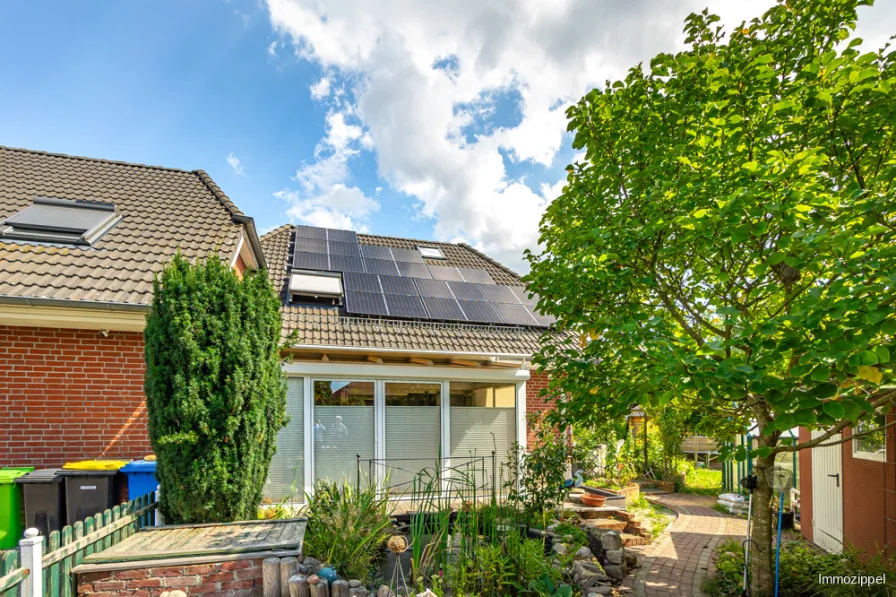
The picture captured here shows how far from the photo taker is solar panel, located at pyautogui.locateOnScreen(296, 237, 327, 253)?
10914mm

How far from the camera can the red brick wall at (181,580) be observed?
163 inches

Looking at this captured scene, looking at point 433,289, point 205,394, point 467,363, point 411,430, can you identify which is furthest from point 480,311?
point 205,394

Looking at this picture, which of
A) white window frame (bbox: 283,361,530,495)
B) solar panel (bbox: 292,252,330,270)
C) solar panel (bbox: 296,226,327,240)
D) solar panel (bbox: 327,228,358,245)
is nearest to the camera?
white window frame (bbox: 283,361,530,495)

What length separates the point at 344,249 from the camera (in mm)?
11438

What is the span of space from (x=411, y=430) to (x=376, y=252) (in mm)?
4908

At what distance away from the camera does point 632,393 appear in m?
4.32

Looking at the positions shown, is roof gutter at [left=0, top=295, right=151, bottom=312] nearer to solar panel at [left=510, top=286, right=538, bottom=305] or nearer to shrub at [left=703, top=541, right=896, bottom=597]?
solar panel at [left=510, top=286, right=538, bottom=305]

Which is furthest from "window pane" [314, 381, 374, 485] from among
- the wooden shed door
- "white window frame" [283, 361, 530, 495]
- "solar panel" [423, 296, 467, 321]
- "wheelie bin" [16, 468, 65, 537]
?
the wooden shed door

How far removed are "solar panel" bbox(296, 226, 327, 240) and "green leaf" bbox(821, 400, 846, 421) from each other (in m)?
10.7

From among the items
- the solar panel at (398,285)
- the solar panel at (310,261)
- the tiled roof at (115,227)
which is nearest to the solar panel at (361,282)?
the solar panel at (398,285)

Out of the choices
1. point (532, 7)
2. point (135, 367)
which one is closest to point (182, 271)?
point (135, 367)

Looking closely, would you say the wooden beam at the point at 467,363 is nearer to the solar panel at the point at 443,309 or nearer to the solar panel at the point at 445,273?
the solar panel at the point at 443,309

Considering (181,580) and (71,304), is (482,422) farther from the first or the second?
(71,304)

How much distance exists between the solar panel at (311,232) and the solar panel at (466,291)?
368 centimetres
